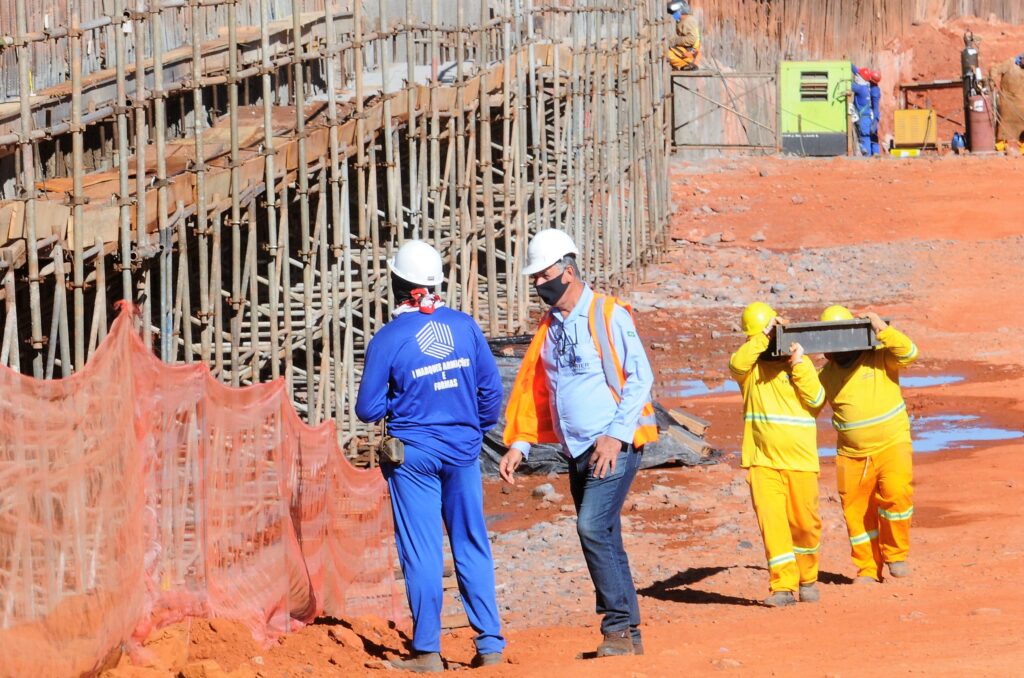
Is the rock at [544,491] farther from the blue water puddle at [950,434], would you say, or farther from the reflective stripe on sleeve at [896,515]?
the reflective stripe on sleeve at [896,515]

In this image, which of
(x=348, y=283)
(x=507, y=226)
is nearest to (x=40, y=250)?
(x=348, y=283)

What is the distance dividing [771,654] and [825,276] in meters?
18.1

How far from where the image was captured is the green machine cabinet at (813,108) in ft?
106

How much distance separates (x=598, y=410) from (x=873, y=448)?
8.98ft

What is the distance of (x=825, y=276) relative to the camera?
25.4 m

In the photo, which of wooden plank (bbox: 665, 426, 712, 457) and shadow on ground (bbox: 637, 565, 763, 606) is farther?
wooden plank (bbox: 665, 426, 712, 457)

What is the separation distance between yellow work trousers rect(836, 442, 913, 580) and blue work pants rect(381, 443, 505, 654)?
9.19 feet

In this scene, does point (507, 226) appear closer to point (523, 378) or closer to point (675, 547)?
point (675, 547)

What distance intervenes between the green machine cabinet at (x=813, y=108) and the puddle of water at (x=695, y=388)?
14.2m

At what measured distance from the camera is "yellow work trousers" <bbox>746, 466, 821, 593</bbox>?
9.23 metres

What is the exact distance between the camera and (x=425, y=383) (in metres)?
7.70

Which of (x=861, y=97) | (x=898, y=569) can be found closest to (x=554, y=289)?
(x=898, y=569)

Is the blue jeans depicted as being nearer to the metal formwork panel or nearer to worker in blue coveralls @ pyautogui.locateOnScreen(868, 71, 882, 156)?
the metal formwork panel

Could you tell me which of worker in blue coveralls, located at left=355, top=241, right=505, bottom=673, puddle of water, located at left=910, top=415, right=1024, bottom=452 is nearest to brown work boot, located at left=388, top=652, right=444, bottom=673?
worker in blue coveralls, located at left=355, top=241, right=505, bottom=673
